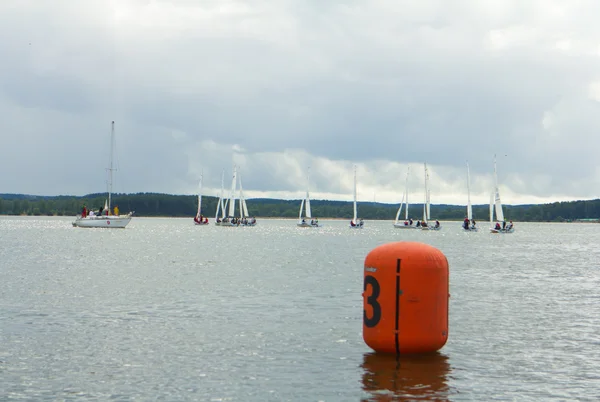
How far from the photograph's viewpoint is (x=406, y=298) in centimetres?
1850

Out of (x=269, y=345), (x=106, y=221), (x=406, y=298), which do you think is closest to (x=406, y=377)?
(x=406, y=298)

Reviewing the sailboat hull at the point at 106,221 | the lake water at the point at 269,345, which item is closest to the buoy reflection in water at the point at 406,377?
the lake water at the point at 269,345

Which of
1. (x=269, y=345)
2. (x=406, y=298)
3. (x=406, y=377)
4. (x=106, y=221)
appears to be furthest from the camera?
(x=106, y=221)

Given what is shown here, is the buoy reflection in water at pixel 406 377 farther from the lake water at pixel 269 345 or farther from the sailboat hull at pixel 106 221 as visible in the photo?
the sailboat hull at pixel 106 221

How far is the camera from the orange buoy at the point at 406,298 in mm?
18531

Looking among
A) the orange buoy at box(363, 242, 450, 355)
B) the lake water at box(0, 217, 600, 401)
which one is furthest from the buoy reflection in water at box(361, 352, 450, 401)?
the orange buoy at box(363, 242, 450, 355)

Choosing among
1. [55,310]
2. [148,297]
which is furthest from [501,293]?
[55,310]

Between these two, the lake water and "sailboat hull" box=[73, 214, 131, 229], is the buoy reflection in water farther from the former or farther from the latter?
"sailboat hull" box=[73, 214, 131, 229]

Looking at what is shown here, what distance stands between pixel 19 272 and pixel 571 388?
144 feet

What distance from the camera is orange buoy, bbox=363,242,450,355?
60.8ft

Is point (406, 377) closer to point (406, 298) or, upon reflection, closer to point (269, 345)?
point (406, 298)

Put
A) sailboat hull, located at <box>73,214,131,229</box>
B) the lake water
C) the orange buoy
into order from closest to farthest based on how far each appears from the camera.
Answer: the lake water, the orange buoy, sailboat hull, located at <box>73,214,131,229</box>

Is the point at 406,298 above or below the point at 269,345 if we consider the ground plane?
above

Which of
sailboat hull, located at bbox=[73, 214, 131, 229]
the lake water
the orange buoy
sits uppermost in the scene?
sailboat hull, located at bbox=[73, 214, 131, 229]
